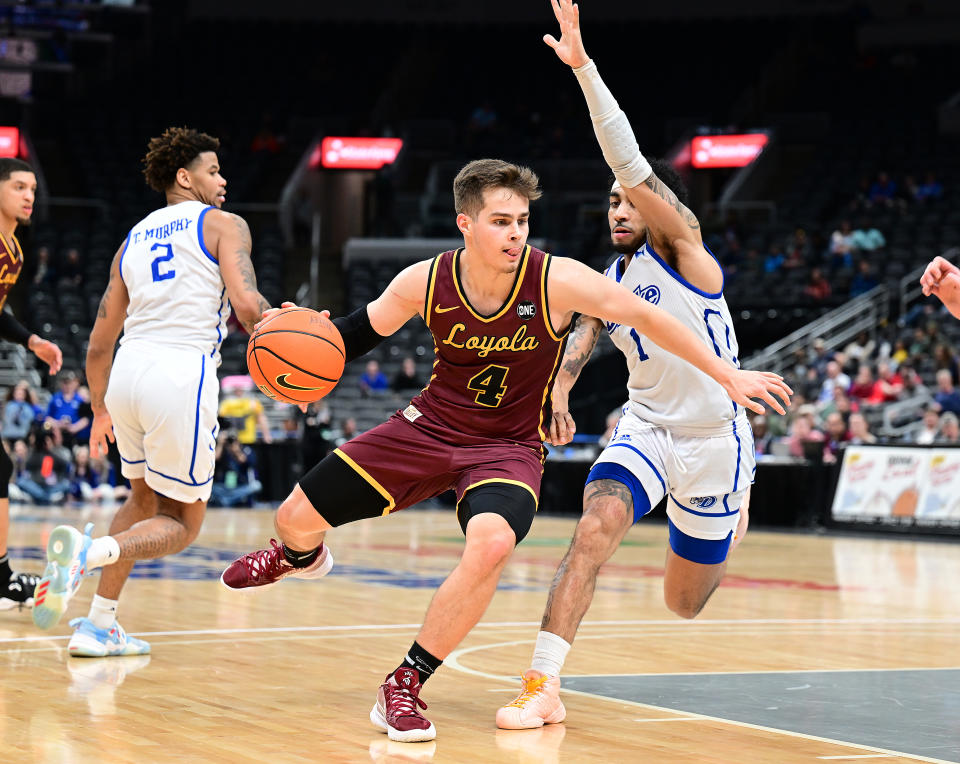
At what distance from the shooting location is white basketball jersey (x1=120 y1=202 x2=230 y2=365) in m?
6.22

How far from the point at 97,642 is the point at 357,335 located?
203 cm

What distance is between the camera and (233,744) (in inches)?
174

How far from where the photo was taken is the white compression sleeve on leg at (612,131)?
5211 mm

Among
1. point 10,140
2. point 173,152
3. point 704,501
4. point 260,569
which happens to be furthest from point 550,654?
point 10,140

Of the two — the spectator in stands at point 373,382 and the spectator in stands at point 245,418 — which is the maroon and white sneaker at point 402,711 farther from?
the spectator in stands at point 373,382

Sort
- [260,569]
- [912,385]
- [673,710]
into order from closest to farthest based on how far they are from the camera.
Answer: [673,710]
[260,569]
[912,385]

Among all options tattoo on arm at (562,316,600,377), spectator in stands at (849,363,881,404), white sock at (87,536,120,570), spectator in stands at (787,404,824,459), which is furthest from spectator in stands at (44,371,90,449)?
tattoo on arm at (562,316,600,377)

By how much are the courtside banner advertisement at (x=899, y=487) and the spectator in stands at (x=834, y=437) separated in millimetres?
276

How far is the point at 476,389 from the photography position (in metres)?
5.12

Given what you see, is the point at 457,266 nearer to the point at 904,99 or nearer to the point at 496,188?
the point at 496,188

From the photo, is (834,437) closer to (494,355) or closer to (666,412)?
(666,412)

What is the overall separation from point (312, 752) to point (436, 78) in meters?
32.6

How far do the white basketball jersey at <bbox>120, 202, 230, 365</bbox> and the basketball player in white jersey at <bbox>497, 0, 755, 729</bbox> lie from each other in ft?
5.46

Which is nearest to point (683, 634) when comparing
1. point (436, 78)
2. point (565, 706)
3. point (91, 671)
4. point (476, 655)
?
point (476, 655)
